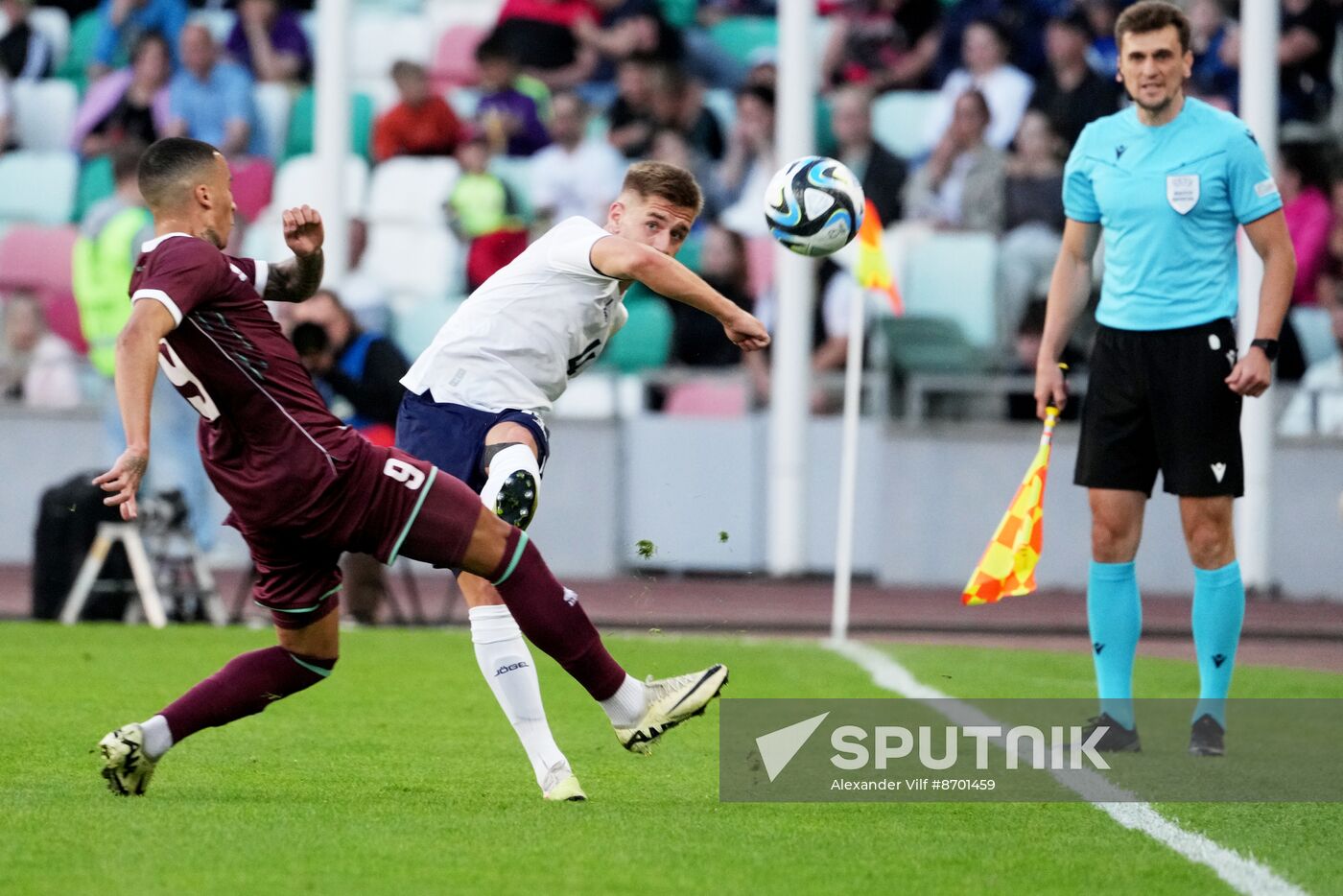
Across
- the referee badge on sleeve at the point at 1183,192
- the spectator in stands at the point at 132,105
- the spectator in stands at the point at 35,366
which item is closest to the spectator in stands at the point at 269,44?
the spectator in stands at the point at 132,105

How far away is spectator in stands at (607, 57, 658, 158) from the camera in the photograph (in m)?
18.2

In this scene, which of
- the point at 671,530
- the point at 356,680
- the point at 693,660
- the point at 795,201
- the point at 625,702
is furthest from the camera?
the point at 671,530

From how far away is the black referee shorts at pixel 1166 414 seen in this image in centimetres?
758

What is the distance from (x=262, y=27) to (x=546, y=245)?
1471 centimetres

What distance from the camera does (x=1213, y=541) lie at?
768 centimetres

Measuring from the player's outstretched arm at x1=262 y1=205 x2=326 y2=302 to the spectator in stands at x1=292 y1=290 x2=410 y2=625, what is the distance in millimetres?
6037

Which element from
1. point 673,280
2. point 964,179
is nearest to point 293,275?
point 673,280

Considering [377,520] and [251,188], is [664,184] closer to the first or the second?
[377,520]

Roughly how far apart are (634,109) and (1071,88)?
12.7ft

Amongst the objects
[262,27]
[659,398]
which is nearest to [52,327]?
[262,27]

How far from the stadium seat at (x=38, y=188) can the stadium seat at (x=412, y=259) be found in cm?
299

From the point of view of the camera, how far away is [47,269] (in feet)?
60.1

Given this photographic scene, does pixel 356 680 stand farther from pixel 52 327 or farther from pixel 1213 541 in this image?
pixel 52 327

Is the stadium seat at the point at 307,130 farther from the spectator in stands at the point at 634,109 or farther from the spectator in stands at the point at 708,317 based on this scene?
the spectator in stands at the point at 708,317
